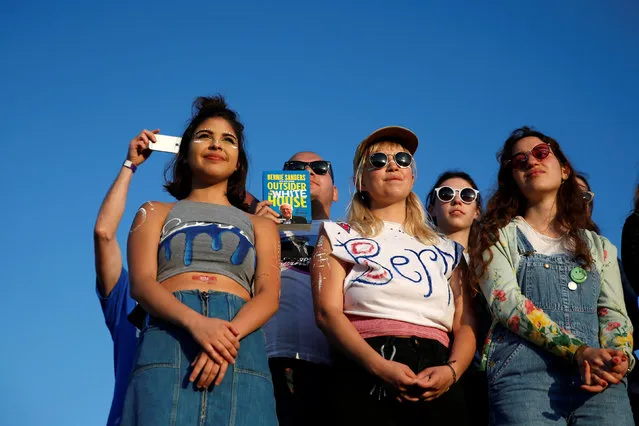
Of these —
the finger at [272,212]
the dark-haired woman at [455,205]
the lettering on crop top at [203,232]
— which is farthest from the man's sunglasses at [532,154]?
the lettering on crop top at [203,232]

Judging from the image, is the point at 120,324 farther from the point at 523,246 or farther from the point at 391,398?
the point at 523,246

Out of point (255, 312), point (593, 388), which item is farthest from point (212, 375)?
point (593, 388)

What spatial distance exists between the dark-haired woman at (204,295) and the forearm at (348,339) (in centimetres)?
36

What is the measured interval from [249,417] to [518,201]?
8.76 feet

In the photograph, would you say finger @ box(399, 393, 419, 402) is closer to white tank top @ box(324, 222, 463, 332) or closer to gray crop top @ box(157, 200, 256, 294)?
white tank top @ box(324, 222, 463, 332)

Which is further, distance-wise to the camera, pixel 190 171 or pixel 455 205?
pixel 455 205

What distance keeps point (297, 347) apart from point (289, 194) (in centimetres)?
147

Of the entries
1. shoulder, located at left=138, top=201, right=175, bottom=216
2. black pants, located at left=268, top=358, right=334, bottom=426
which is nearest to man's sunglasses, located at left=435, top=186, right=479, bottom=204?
black pants, located at left=268, top=358, right=334, bottom=426

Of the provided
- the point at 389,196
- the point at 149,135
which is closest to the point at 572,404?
the point at 389,196

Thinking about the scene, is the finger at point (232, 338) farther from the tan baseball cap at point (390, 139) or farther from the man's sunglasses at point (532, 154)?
the man's sunglasses at point (532, 154)

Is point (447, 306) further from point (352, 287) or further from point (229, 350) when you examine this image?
point (229, 350)

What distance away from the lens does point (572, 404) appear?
438cm

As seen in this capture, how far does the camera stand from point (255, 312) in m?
4.16

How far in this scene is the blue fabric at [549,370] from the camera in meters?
4.33
